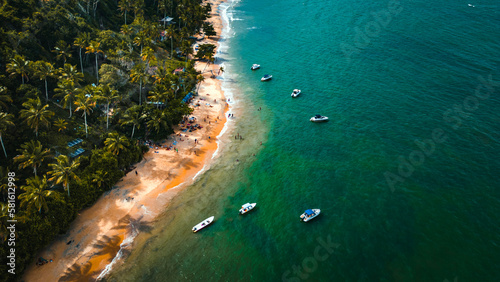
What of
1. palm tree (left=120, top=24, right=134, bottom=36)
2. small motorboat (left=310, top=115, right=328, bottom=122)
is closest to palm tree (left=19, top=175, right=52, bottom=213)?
small motorboat (left=310, top=115, right=328, bottom=122)

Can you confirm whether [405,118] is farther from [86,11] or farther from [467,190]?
[86,11]

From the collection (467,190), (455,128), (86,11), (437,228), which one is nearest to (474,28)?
(455,128)

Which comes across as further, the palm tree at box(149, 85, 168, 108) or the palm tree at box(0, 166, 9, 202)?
the palm tree at box(149, 85, 168, 108)

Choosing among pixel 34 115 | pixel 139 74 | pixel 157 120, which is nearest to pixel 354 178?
pixel 157 120

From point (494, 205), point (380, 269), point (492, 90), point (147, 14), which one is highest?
point (147, 14)

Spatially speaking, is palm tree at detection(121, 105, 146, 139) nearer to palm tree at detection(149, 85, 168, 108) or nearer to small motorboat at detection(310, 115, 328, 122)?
palm tree at detection(149, 85, 168, 108)

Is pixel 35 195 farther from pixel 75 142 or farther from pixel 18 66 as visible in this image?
pixel 18 66
